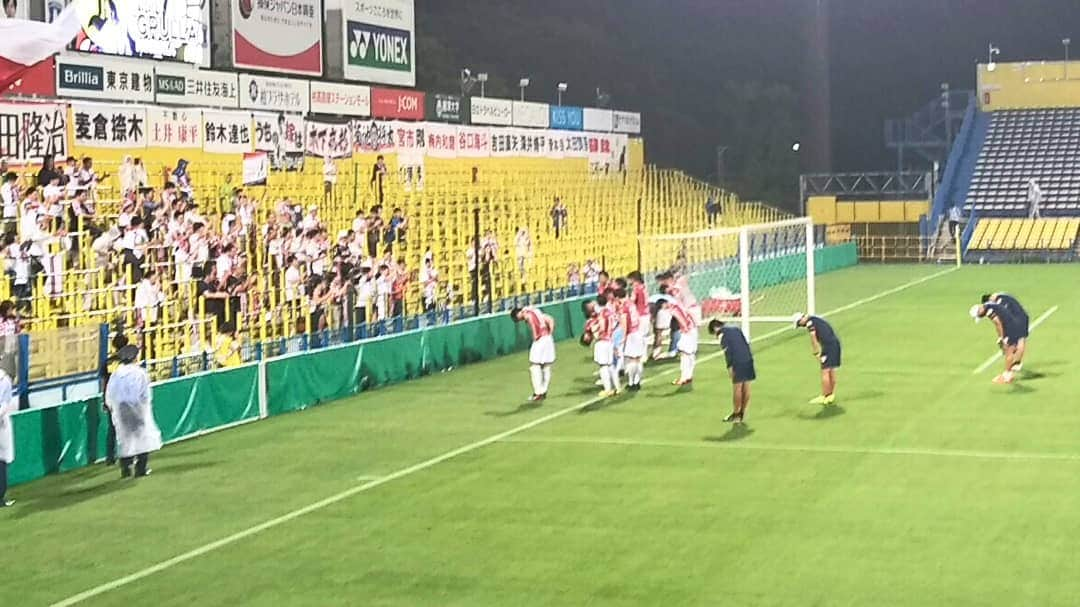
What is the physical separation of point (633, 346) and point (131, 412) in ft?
27.5

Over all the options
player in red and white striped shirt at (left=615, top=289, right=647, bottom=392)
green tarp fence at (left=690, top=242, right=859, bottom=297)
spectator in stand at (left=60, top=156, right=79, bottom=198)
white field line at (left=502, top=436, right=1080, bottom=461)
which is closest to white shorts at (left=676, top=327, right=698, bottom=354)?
player in red and white striped shirt at (left=615, top=289, right=647, bottom=392)

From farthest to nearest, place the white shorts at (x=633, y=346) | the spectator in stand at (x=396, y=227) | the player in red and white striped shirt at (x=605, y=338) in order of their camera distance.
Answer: the spectator in stand at (x=396, y=227) → the white shorts at (x=633, y=346) → the player in red and white striped shirt at (x=605, y=338)

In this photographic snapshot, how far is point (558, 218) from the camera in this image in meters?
36.8

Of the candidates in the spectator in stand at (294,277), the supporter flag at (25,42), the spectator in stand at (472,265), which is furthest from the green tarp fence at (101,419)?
the spectator in stand at (472,265)

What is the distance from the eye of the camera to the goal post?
3091 centimetres

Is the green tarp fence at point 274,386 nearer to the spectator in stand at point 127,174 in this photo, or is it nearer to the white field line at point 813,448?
the white field line at point 813,448

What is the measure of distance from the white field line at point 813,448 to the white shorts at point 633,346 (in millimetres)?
3909

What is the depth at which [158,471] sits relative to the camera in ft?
58.0

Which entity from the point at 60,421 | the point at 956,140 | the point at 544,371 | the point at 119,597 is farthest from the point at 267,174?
the point at 956,140

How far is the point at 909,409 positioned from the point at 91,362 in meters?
10.9

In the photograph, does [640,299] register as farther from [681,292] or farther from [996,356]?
[996,356]

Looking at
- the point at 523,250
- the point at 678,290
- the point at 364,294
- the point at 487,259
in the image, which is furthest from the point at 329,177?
the point at 678,290

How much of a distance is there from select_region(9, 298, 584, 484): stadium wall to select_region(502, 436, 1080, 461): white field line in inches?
161

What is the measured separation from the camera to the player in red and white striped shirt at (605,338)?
73.5 feet
